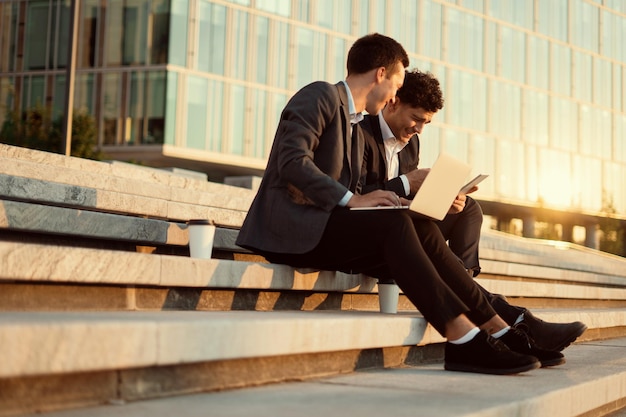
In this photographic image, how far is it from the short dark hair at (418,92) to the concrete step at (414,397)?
171 centimetres

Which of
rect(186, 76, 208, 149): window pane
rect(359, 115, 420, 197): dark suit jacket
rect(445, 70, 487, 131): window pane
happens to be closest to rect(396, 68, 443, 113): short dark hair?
rect(359, 115, 420, 197): dark suit jacket

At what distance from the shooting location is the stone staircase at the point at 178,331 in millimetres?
2670

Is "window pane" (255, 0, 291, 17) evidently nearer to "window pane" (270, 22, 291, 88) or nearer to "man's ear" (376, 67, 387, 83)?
"window pane" (270, 22, 291, 88)

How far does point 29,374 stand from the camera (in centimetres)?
247

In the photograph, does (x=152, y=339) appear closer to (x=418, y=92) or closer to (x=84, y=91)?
(x=418, y=92)

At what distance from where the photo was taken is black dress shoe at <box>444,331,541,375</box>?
4.14 metres

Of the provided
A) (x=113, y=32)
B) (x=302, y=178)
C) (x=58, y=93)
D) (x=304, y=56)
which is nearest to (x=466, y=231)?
(x=302, y=178)

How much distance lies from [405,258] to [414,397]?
91 cm

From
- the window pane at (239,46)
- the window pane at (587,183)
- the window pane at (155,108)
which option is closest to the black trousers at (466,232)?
the window pane at (155,108)

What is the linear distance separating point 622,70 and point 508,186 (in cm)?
1292

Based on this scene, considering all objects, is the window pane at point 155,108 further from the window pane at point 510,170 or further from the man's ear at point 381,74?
the man's ear at point 381,74

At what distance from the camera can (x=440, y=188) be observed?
4383 millimetres

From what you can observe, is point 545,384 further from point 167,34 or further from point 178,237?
point 167,34

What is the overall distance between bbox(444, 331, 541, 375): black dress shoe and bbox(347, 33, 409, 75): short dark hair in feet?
5.24
